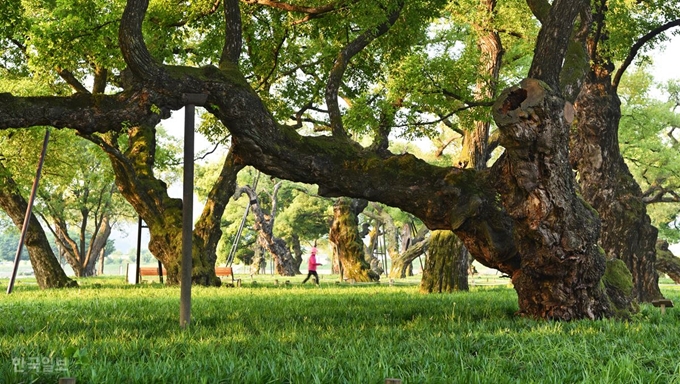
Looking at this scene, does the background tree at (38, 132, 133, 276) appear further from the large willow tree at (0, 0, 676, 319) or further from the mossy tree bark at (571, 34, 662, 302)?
the large willow tree at (0, 0, 676, 319)

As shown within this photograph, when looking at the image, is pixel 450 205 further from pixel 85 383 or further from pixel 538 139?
pixel 85 383

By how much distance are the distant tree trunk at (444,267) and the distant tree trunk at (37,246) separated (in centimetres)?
1031

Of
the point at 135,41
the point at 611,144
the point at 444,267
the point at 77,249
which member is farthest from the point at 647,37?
the point at 77,249

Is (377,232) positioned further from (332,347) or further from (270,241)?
(332,347)

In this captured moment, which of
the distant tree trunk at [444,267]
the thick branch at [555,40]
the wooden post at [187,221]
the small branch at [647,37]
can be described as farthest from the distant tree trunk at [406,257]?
the wooden post at [187,221]

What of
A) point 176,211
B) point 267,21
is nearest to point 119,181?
point 176,211

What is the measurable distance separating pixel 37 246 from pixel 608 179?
15.4 m

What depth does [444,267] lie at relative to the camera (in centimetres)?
1756

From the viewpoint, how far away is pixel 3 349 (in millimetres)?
6062

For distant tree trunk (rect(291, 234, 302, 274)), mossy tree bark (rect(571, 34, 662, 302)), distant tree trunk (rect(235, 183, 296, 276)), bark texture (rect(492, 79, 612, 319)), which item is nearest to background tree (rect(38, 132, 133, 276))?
distant tree trunk (rect(235, 183, 296, 276))

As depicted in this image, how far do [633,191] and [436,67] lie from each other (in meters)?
5.86

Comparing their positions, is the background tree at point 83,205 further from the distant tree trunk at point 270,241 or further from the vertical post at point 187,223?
the vertical post at point 187,223

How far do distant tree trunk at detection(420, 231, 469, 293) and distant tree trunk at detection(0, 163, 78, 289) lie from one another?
10310 mm

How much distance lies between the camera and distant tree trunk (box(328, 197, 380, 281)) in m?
26.6
